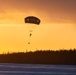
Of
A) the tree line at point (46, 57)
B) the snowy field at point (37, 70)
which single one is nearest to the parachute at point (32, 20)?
the snowy field at point (37, 70)

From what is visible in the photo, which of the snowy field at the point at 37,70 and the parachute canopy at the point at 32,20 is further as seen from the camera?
the snowy field at the point at 37,70

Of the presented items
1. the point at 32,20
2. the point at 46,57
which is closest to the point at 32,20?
the point at 32,20

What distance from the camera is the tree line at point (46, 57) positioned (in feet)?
364

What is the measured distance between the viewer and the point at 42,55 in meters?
114

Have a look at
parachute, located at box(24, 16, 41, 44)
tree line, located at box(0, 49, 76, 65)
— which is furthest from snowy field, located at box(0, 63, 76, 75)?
tree line, located at box(0, 49, 76, 65)

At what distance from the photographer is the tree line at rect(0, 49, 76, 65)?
111 metres

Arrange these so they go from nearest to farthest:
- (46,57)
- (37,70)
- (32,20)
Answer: (32,20) → (37,70) → (46,57)

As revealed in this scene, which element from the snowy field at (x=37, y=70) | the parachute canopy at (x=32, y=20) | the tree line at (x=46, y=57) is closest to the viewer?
the parachute canopy at (x=32, y=20)

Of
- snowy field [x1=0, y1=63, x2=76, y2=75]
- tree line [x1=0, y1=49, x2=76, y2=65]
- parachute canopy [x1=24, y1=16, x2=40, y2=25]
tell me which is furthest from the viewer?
tree line [x1=0, y1=49, x2=76, y2=65]

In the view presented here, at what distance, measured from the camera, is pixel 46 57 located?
366ft

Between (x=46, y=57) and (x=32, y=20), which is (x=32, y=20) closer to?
(x=32, y=20)

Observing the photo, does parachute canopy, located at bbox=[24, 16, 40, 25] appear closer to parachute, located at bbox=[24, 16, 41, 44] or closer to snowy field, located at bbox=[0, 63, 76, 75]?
parachute, located at bbox=[24, 16, 41, 44]

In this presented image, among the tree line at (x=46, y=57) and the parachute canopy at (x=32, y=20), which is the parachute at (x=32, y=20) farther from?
the tree line at (x=46, y=57)

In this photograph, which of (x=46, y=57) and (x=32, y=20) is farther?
(x=46, y=57)
